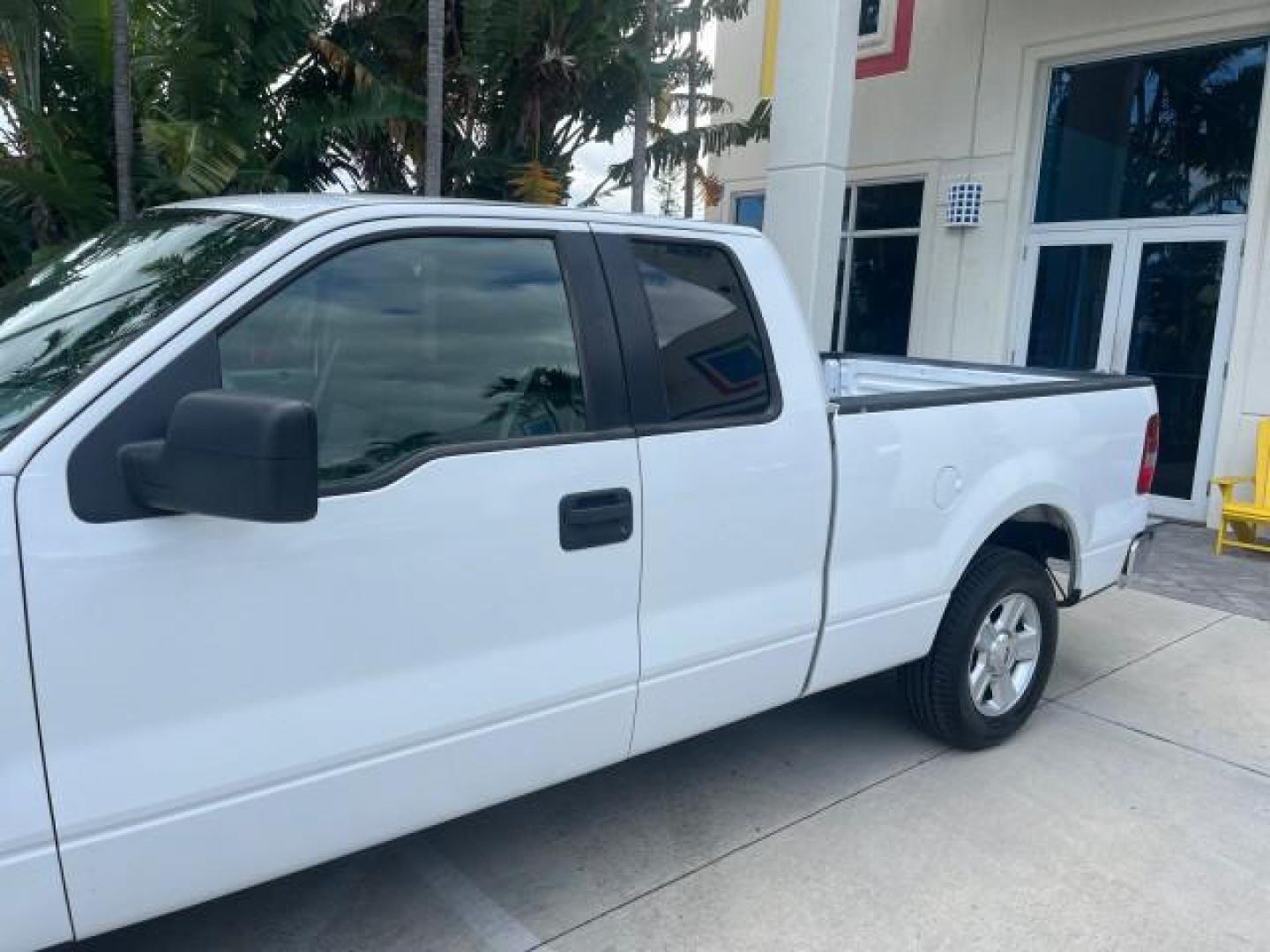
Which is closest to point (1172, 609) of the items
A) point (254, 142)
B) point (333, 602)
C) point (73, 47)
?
point (333, 602)

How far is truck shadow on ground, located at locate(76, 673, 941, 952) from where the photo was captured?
113 inches

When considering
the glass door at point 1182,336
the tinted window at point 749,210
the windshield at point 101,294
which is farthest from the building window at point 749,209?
the windshield at point 101,294

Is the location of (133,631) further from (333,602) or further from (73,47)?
(73,47)

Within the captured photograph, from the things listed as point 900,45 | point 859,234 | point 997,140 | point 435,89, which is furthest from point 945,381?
point 900,45

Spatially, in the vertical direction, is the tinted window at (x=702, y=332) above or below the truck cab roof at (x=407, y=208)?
below

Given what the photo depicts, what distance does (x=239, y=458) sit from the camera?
71.6 inches

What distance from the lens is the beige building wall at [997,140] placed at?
8336 millimetres

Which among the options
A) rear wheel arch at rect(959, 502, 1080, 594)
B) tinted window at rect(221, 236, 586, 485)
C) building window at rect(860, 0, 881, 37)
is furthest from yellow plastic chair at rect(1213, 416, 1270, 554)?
tinted window at rect(221, 236, 586, 485)

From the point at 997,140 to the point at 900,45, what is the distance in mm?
1666

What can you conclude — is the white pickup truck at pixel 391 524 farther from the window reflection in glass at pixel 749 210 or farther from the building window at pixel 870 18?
the window reflection in glass at pixel 749 210

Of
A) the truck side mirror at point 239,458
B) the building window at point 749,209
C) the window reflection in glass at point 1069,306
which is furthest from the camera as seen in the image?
the building window at point 749,209

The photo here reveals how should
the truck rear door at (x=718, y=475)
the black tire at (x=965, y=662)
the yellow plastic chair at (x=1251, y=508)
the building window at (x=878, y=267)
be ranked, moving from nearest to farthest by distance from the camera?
the truck rear door at (x=718, y=475) < the black tire at (x=965, y=662) < the yellow plastic chair at (x=1251, y=508) < the building window at (x=878, y=267)

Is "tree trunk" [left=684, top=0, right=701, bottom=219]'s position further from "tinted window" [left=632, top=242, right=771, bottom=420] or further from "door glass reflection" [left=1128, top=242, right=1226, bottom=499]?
"tinted window" [left=632, top=242, right=771, bottom=420]

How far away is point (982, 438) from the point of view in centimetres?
380
